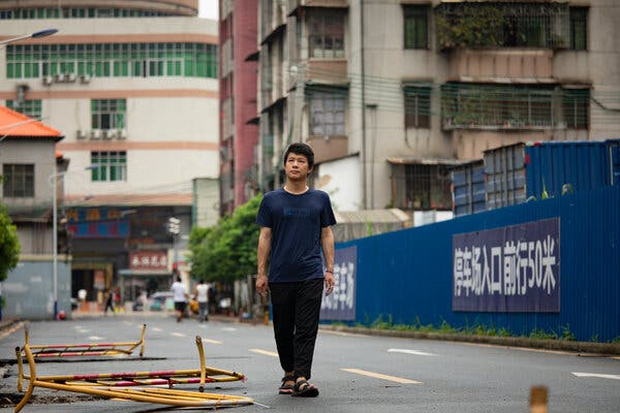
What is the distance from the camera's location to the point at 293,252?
10828 millimetres

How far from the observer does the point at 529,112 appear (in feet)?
173

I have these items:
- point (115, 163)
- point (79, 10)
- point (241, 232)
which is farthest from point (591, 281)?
point (79, 10)

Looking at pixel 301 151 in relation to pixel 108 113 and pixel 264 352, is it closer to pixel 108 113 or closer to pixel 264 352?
pixel 264 352

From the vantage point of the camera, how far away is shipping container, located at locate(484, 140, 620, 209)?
28828 millimetres

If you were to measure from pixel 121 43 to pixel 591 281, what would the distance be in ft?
282

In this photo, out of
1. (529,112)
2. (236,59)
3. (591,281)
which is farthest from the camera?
(236,59)

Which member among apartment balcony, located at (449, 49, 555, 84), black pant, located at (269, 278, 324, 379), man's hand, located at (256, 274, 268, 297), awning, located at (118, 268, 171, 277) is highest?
apartment balcony, located at (449, 49, 555, 84)

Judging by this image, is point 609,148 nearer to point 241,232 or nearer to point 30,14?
point 241,232

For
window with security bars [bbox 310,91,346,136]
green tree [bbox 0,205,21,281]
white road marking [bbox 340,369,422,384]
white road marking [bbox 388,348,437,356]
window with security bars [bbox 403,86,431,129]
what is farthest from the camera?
window with security bars [bbox 310,91,346,136]

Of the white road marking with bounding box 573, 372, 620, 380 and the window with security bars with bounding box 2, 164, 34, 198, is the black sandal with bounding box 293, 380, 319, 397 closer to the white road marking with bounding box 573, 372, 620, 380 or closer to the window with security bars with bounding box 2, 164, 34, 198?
the white road marking with bounding box 573, 372, 620, 380

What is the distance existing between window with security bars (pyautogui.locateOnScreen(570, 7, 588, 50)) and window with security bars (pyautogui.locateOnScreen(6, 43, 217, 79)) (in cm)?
5273

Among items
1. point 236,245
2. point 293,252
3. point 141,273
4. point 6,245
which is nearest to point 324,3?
point 236,245

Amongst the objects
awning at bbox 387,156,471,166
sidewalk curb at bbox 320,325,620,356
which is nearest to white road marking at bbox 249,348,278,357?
sidewalk curb at bbox 320,325,620,356

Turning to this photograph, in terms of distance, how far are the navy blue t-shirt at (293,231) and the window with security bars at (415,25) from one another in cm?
4289
